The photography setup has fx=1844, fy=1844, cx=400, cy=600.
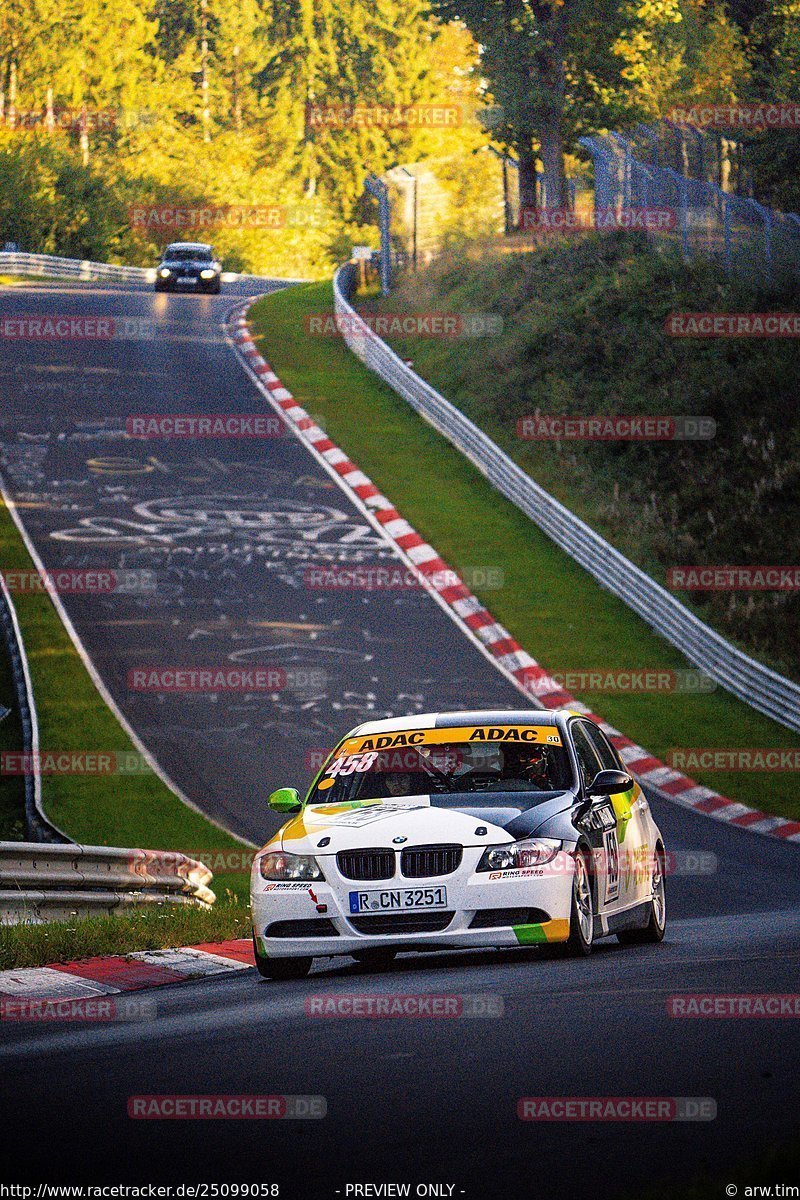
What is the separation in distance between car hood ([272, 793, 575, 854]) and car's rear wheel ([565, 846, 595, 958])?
305mm

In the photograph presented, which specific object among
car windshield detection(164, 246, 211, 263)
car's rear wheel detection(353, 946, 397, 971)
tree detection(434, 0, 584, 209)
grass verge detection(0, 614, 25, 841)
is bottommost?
grass verge detection(0, 614, 25, 841)

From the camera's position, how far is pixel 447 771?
10344mm

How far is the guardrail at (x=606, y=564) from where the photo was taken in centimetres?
2372

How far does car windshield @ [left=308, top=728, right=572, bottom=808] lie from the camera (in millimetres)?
10203

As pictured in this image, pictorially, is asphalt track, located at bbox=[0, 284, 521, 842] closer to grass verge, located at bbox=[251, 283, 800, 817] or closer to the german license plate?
grass verge, located at bbox=[251, 283, 800, 817]

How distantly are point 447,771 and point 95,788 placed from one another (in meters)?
9.91

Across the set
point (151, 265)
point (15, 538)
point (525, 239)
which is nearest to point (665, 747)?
point (15, 538)

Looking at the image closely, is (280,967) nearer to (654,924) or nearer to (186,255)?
(654,924)

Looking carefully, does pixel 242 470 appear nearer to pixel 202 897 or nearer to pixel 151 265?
pixel 202 897

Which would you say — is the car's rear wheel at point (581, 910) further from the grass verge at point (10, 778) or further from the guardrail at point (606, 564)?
the guardrail at point (606, 564)

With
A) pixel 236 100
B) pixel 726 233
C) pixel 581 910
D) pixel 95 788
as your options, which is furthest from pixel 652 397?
pixel 236 100

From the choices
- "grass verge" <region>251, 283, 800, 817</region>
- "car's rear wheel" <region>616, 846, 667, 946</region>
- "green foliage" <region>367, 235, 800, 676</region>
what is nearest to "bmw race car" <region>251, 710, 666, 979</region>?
"car's rear wheel" <region>616, 846, 667, 946</region>

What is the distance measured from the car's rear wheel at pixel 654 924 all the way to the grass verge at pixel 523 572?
8.93 metres

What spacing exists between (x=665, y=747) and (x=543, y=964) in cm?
1279
